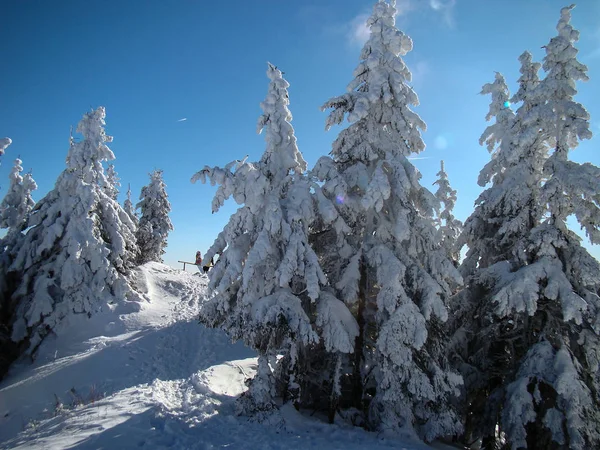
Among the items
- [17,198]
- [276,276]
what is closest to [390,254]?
[276,276]

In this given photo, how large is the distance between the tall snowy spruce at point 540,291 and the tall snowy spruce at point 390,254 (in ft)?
5.78

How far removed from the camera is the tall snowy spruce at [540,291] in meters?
10.2

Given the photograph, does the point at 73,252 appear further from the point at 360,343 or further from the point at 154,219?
the point at 154,219

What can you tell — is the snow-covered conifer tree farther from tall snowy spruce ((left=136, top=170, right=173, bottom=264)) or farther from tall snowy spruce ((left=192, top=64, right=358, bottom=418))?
tall snowy spruce ((left=192, top=64, right=358, bottom=418))

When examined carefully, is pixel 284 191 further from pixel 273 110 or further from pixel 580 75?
pixel 580 75

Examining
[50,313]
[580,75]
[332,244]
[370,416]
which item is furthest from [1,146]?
[580,75]

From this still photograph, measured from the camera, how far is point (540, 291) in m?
11.6

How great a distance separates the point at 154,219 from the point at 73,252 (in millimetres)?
19592

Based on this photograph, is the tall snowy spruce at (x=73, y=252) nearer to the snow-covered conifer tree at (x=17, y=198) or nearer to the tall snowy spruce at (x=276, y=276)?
the snow-covered conifer tree at (x=17, y=198)

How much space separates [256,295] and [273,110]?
5941 millimetres

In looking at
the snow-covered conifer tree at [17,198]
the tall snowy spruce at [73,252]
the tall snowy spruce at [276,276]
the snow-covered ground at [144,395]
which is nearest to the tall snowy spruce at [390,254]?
the tall snowy spruce at [276,276]

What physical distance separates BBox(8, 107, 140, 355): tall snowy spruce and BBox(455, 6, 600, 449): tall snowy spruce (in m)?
17.2

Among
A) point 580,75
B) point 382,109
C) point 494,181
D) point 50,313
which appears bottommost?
point 50,313

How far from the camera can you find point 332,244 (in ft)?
41.2
